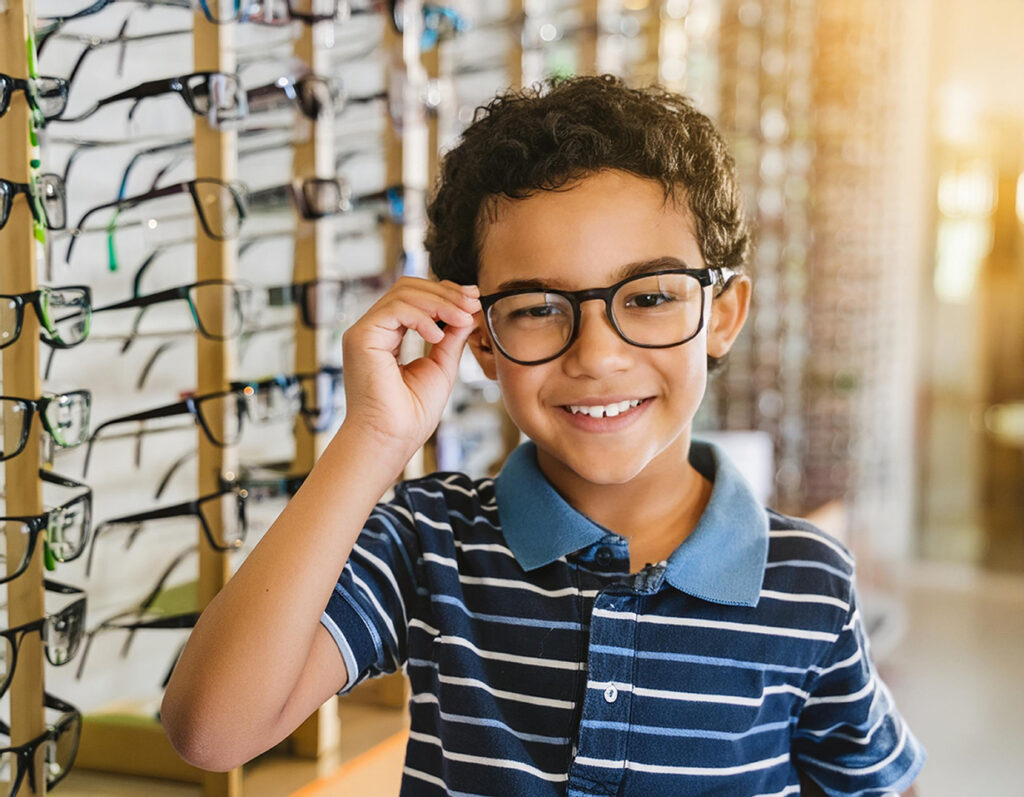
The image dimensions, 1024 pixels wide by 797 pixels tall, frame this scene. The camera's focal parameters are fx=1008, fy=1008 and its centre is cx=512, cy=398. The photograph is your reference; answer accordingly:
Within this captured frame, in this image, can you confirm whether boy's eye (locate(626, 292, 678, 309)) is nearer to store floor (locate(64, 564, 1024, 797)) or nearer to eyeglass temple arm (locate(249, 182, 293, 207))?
eyeglass temple arm (locate(249, 182, 293, 207))

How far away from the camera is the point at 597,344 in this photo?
32.4 inches

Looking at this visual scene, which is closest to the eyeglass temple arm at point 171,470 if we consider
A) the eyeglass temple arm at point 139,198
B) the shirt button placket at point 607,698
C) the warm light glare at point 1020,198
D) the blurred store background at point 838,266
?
the blurred store background at point 838,266

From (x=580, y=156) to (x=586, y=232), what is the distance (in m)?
0.07

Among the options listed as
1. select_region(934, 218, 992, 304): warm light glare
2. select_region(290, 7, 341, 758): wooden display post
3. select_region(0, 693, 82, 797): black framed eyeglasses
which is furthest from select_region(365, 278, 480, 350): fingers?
select_region(934, 218, 992, 304): warm light glare

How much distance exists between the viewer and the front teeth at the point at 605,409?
2.80 feet

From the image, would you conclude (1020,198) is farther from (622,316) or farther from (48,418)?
(48,418)

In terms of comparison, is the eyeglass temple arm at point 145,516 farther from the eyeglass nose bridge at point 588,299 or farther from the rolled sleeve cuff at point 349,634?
the eyeglass nose bridge at point 588,299

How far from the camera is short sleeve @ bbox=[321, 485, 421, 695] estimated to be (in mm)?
817

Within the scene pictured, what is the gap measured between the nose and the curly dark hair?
0.38 feet

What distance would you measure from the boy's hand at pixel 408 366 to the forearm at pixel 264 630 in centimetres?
6

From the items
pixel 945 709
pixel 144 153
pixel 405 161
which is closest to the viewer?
pixel 144 153

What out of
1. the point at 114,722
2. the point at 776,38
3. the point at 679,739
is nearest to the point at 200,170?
the point at 114,722

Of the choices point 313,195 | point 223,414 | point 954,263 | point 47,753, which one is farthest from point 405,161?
point 954,263

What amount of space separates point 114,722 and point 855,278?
119 inches
